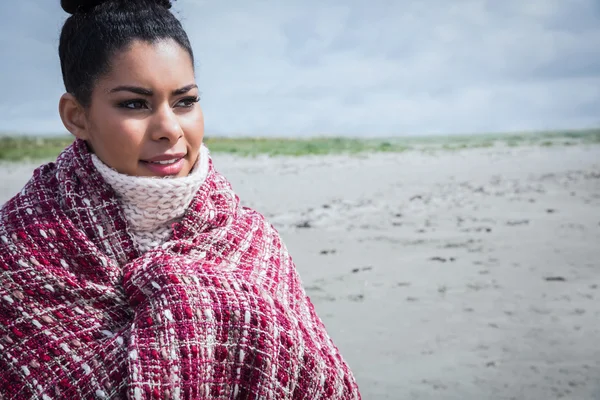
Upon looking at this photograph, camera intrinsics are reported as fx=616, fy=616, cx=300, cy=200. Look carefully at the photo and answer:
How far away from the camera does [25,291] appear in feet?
4.79

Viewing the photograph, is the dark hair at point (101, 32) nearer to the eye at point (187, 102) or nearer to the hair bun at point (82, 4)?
the hair bun at point (82, 4)

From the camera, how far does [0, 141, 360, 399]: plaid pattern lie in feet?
4.61

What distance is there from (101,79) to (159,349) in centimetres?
65

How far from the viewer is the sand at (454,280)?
124 inches

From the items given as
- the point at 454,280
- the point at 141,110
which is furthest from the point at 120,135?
the point at 454,280

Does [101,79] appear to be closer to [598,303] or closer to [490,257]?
[598,303]

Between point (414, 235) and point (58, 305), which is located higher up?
point (58, 305)

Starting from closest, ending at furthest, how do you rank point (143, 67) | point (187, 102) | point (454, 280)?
1. point (143, 67)
2. point (187, 102)
3. point (454, 280)

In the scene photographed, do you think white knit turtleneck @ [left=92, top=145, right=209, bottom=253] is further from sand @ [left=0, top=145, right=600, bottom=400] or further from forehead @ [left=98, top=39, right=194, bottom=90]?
sand @ [left=0, top=145, right=600, bottom=400]

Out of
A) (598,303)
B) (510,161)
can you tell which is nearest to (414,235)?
(598,303)

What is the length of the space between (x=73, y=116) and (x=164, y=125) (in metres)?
0.27

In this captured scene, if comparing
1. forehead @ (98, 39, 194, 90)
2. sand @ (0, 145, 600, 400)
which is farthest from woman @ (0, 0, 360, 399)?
sand @ (0, 145, 600, 400)

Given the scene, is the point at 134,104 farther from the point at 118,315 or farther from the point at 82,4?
the point at 118,315

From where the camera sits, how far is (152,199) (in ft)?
4.89
